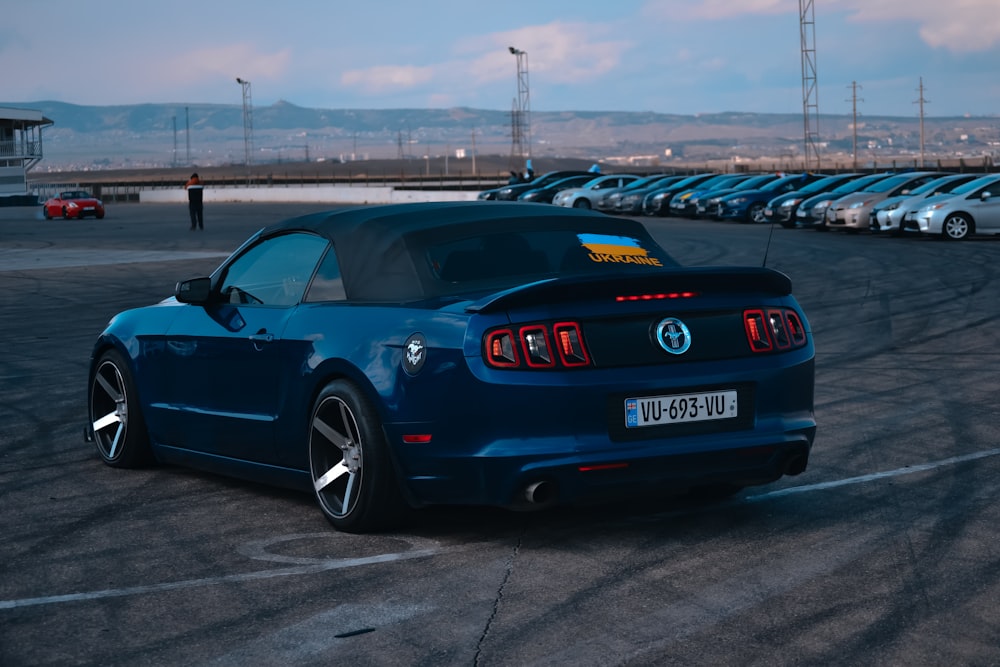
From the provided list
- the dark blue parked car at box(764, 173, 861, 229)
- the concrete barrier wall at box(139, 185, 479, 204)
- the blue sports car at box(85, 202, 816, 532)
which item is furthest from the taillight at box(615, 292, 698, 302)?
the concrete barrier wall at box(139, 185, 479, 204)

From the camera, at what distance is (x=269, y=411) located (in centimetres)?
643

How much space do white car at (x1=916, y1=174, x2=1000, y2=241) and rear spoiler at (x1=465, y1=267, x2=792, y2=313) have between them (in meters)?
24.4

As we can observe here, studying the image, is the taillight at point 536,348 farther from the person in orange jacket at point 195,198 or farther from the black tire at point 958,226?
the person in orange jacket at point 195,198

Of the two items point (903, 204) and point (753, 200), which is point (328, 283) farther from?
point (753, 200)

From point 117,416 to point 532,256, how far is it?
8.78 ft

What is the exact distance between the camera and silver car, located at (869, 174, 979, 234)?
3025 cm

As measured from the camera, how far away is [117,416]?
771 centimetres

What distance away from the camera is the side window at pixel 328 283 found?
6309 mm

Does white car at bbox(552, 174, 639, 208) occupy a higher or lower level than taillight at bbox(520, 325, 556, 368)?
higher

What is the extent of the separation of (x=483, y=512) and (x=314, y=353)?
106 centimetres

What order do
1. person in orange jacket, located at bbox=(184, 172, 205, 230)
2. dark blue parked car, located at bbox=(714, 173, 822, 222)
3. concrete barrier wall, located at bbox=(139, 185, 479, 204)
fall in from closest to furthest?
person in orange jacket, located at bbox=(184, 172, 205, 230) < dark blue parked car, located at bbox=(714, 173, 822, 222) < concrete barrier wall, located at bbox=(139, 185, 479, 204)

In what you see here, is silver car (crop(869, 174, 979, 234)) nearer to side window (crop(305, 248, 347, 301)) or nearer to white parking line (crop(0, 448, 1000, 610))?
white parking line (crop(0, 448, 1000, 610))

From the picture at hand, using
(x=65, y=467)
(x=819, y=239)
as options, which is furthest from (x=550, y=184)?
(x=65, y=467)

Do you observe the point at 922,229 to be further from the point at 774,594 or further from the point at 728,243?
the point at 774,594
